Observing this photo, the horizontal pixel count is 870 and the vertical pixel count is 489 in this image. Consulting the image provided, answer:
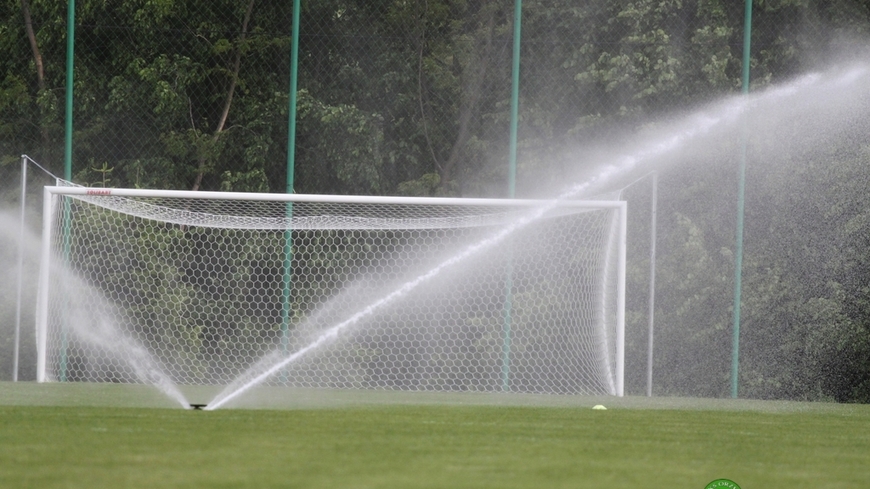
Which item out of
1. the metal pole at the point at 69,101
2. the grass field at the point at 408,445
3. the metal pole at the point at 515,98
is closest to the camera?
the grass field at the point at 408,445

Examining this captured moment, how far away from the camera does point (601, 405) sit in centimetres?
1001

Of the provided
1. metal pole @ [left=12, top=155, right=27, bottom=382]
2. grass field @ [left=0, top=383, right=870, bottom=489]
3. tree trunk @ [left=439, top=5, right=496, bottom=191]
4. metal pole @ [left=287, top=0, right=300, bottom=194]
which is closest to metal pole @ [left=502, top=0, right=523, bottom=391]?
tree trunk @ [left=439, top=5, right=496, bottom=191]

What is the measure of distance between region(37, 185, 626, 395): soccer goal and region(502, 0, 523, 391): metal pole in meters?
0.02

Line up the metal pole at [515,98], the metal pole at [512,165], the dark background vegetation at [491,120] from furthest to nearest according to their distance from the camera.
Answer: the dark background vegetation at [491,120] < the metal pole at [515,98] < the metal pole at [512,165]

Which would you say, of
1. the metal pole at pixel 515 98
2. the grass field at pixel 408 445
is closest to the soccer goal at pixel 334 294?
the metal pole at pixel 515 98

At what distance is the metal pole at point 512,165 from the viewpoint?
42.4 ft

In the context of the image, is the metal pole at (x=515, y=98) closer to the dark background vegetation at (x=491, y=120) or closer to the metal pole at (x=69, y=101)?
the dark background vegetation at (x=491, y=120)

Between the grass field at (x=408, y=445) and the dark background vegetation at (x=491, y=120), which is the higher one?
the dark background vegetation at (x=491, y=120)

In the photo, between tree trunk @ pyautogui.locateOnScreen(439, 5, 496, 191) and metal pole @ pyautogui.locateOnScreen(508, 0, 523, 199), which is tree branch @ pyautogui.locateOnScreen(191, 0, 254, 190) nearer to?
tree trunk @ pyautogui.locateOnScreen(439, 5, 496, 191)

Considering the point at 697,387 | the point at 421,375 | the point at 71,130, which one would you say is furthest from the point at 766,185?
the point at 71,130

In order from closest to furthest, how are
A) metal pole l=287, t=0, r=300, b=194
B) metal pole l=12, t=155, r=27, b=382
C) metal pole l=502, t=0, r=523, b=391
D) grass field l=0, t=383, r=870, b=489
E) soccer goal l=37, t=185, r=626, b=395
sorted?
grass field l=0, t=383, r=870, b=489 < metal pole l=12, t=155, r=27, b=382 < soccer goal l=37, t=185, r=626, b=395 < metal pole l=502, t=0, r=523, b=391 < metal pole l=287, t=0, r=300, b=194

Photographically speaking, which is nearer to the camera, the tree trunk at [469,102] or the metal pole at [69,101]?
the metal pole at [69,101]

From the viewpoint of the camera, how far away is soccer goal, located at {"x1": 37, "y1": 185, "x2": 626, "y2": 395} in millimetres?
12477

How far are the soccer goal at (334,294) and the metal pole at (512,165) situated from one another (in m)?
0.02
